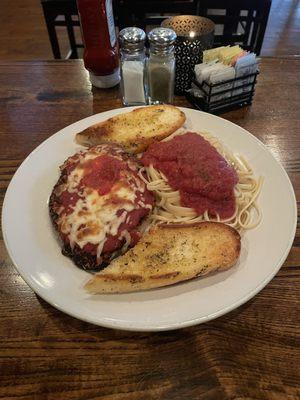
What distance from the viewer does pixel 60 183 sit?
140 centimetres

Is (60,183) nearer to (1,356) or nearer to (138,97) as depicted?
(1,356)

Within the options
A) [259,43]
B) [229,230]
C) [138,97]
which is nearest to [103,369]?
[229,230]

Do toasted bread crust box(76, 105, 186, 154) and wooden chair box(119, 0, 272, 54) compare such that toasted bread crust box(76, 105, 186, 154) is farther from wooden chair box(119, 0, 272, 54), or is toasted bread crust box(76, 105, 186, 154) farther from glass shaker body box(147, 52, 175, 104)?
wooden chair box(119, 0, 272, 54)

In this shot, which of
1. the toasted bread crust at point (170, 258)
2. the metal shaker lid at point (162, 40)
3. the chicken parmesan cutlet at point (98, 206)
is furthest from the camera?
the metal shaker lid at point (162, 40)

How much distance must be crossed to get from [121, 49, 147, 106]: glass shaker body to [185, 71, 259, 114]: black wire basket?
30cm

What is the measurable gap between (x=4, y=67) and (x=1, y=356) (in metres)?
2.00

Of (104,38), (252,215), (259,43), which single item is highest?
(104,38)

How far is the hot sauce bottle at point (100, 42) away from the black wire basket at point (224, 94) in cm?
52

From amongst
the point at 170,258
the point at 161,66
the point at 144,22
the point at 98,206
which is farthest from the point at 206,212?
the point at 144,22

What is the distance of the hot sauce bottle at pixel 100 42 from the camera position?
71.9 inches

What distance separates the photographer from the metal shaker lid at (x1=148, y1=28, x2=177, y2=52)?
178cm

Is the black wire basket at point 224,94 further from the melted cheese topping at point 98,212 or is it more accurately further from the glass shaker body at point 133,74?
the melted cheese topping at point 98,212

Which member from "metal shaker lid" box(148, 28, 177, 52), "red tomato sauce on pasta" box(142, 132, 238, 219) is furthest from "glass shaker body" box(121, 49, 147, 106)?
"red tomato sauce on pasta" box(142, 132, 238, 219)

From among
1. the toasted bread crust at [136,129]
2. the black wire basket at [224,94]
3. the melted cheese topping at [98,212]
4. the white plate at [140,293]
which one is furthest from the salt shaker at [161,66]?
the melted cheese topping at [98,212]
